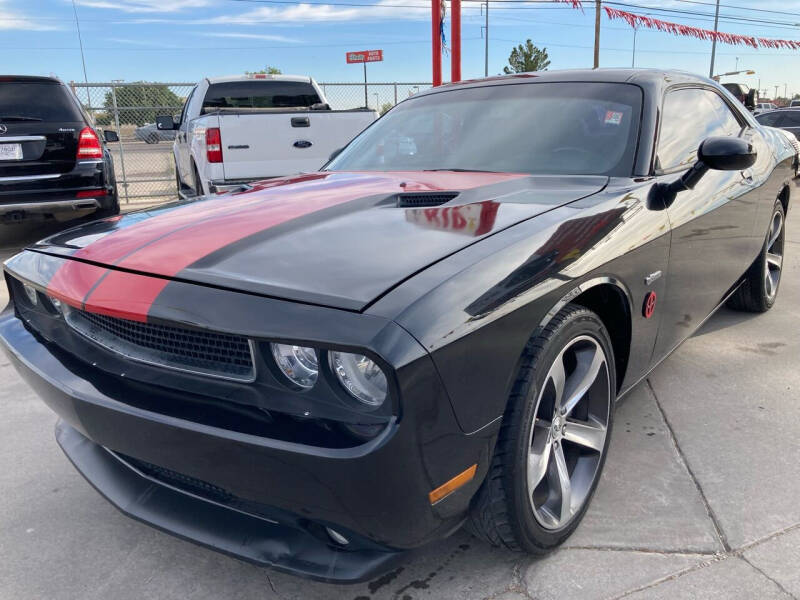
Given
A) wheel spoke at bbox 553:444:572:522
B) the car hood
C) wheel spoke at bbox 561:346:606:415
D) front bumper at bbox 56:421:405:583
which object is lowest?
wheel spoke at bbox 553:444:572:522

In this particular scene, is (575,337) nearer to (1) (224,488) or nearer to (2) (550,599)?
(2) (550,599)

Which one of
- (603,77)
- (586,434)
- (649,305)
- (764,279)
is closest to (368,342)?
(586,434)

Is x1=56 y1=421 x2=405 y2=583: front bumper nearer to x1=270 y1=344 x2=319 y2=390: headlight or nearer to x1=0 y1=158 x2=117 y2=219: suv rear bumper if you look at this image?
x1=270 y1=344 x2=319 y2=390: headlight

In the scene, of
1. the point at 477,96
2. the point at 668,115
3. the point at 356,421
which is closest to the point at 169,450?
the point at 356,421

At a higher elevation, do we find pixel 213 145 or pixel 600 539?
pixel 213 145

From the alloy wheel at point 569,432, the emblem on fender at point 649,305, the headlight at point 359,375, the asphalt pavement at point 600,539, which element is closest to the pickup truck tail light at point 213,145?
the asphalt pavement at point 600,539

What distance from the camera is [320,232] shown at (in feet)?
6.05

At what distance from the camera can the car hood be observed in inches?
60.4

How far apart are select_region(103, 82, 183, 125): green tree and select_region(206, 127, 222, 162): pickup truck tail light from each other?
551 centimetres

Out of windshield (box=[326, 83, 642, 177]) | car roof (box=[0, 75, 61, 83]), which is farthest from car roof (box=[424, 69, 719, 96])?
car roof (box=[0, 75, 61, 83])

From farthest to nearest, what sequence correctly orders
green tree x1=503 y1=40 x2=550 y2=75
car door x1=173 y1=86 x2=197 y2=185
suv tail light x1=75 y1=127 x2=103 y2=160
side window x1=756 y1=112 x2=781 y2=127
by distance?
green tree x1=503 y1=40 x2=550 y2=75, side window x1=756 y1=112 x2=781 y2=127, car door x1=173 y1=86 x2=197 y2=185, suv tail light x1=75 y1=127 x2=103 y2=160

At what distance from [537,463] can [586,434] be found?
0.35m

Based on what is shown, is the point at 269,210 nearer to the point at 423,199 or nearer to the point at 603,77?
the point at 423,199

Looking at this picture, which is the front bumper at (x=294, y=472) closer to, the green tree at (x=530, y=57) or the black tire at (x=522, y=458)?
the black tire at (x=522, y=458)
